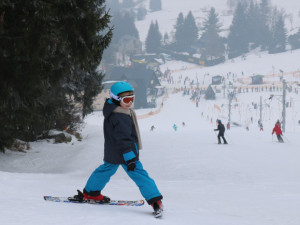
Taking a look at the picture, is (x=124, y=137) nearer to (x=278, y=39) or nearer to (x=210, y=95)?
(x=210, y=95)

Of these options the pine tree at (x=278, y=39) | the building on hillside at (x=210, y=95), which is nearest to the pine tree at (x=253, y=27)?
the pine tree at (x=278, y=39)

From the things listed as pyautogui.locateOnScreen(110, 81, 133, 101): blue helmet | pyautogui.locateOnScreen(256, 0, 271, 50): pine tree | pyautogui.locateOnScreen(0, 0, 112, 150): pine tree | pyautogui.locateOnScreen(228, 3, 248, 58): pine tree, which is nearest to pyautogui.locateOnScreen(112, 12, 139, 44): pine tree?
pyautogui.locateOnScreen(228, 3, 248, 58): pine tree

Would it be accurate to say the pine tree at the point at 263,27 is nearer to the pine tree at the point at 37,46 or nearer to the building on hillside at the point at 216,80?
the building on hillside at the point at 216,80

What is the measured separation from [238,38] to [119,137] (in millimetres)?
139453

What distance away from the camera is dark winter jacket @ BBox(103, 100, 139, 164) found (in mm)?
3967

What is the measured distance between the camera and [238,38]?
137 m

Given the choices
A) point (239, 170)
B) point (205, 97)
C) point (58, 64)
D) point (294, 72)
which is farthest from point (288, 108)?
point (58, 64)

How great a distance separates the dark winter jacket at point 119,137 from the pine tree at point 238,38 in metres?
131

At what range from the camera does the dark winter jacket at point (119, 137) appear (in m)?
3.97

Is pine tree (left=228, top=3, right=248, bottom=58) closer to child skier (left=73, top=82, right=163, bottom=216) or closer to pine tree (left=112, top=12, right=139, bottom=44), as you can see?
pine tree (left=112, top=12, right=139, bottom=44)

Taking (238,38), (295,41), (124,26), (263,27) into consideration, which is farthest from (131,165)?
(263,27)

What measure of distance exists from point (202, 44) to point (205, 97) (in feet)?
247

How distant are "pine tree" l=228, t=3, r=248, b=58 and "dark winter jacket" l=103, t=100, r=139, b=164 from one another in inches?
5163

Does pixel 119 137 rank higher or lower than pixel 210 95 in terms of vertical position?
higher
